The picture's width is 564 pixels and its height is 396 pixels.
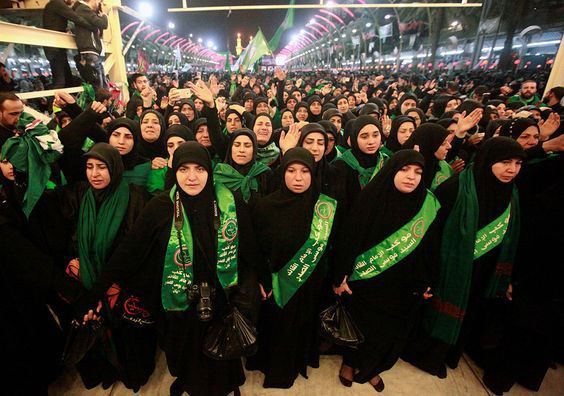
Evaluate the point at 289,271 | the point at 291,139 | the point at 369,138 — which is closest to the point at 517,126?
the point at 369,138

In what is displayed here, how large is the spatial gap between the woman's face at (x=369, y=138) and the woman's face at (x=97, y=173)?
2.33m

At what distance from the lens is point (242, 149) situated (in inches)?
110

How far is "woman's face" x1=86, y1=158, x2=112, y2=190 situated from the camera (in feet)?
7.00

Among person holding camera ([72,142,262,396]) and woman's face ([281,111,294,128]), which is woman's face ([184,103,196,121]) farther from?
person holding camera ([72,142,262,396])

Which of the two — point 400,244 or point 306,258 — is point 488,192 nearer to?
point 400,244

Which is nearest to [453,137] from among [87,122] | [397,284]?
[397,284]

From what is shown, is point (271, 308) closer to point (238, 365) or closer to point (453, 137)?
point (238, 365)

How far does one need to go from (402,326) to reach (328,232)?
0.99 meters

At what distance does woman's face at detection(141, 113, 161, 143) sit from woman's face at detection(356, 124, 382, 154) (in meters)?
2.24

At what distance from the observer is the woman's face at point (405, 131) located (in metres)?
3.60

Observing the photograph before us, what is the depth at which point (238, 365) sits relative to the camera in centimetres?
243

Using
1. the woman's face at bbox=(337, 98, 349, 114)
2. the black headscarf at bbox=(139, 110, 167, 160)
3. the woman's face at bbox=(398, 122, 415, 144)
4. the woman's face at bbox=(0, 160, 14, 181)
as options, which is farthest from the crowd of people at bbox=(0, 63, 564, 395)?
the woman's face at bbox=(337, 98, 349, 114)

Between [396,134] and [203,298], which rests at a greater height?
[396,134]

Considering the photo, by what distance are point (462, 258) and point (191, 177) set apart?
2.16m
